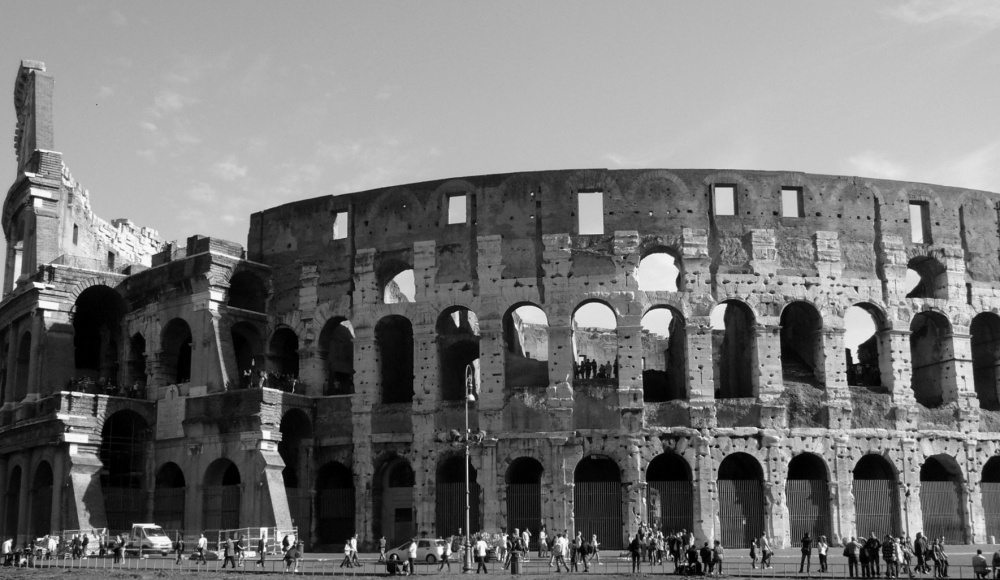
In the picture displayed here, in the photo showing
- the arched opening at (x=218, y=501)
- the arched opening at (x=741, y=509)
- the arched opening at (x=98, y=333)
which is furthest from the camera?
the arched opening at (x=98, y=333)

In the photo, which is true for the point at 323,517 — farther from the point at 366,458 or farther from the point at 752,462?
the point at 752,462

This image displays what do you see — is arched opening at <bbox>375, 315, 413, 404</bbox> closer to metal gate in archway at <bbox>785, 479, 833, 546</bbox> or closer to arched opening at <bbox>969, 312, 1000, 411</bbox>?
metal gate in archway at <bbox>785, 479, 833, 546</bbox>

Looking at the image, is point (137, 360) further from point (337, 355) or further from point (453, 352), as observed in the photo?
point (453, 352)

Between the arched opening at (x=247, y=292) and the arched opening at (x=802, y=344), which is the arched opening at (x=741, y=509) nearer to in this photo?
the arched opening at (x=802, y=344)

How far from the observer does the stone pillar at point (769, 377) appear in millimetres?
34688

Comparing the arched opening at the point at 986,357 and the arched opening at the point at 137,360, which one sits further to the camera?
the arched opening at the point at 137,360

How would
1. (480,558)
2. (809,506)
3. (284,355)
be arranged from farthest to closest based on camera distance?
(284,355)
(809,506)
(480,558)

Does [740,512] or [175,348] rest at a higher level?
[175,348]

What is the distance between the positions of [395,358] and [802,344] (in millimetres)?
13107

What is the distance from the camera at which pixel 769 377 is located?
1378 inches

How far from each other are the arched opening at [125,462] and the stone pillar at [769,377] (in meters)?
19.6

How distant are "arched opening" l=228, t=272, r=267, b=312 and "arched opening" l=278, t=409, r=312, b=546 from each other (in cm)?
Answer: 434

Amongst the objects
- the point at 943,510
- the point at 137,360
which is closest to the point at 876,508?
the point at 943,510

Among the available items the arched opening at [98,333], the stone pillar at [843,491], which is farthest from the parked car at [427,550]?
the arched opening at [98,333]
